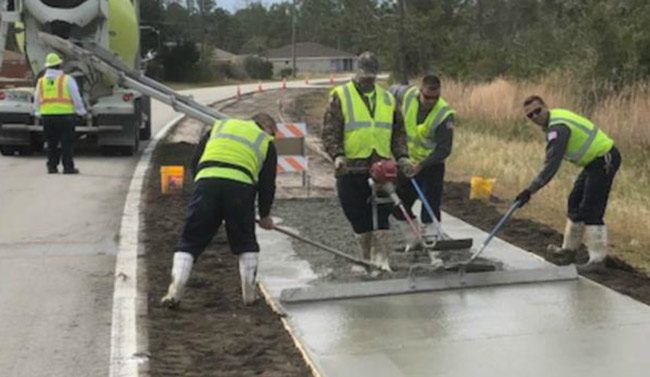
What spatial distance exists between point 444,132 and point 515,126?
12.5 m

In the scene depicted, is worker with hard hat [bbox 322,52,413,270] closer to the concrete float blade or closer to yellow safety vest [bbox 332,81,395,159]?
yellow safety vest [bbox 332,81,395,159]

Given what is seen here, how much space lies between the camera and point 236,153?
6.15 m

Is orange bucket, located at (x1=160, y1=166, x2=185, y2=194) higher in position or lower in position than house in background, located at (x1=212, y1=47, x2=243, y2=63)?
lower

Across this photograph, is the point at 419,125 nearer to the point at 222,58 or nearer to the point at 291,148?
the point at 291,148

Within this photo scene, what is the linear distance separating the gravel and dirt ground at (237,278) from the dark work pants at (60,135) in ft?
4.79

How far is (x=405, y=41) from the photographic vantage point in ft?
120

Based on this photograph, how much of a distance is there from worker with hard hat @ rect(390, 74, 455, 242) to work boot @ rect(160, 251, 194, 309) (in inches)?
86.7

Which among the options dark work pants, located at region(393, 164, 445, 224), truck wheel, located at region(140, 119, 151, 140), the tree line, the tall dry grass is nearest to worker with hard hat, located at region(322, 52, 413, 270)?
dark work pants, located at region(393, 164, 445, 224)

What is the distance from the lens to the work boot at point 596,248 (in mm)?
7266

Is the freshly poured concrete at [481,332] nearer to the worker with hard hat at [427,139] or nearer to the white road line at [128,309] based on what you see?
the white road line at [128,309]

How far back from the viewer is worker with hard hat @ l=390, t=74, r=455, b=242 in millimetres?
7598

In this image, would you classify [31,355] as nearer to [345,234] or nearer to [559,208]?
[345,234]

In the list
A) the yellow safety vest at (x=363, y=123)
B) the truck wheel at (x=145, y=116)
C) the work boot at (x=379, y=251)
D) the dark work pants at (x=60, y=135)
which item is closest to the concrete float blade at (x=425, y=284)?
the work boot at (x=379, y=251)

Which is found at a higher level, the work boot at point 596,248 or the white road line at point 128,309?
the work boot at point 596,248
